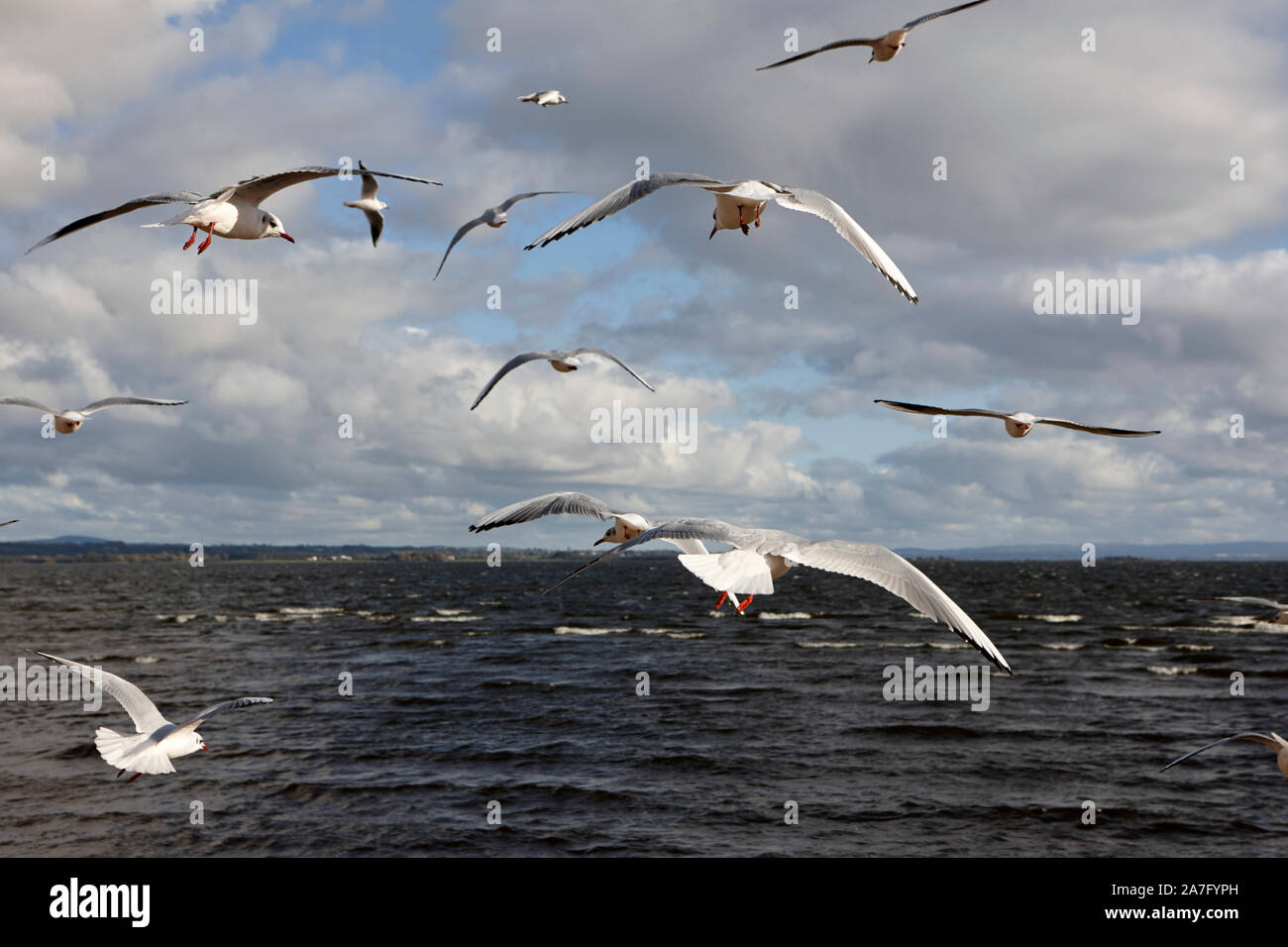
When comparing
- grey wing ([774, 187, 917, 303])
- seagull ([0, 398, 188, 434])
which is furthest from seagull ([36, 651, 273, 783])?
grey wing ([774, 187, 917, 303])

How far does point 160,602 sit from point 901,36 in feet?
343

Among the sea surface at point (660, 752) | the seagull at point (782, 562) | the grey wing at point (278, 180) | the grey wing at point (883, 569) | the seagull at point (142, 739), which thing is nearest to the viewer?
the seagull at point (782, 562)

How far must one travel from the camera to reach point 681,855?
62.5ft

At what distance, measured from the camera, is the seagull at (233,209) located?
26.1 ft

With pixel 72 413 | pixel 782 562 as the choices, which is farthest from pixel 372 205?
pixel 782 562

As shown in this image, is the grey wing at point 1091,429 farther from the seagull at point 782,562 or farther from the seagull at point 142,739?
the seagull at point 142,739

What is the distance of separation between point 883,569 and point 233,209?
7.31m

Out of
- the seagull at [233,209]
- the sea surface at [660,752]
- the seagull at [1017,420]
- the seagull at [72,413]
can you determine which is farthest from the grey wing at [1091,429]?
the sea surface at [660,752]

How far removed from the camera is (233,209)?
988 cm

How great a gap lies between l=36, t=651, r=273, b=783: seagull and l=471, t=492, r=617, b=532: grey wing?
353 centimetres

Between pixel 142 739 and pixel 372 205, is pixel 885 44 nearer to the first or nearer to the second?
pixel 372 205

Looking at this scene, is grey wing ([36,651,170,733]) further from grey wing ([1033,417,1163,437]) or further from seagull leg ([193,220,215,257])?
grey wing ([1033,417,1163,437])
